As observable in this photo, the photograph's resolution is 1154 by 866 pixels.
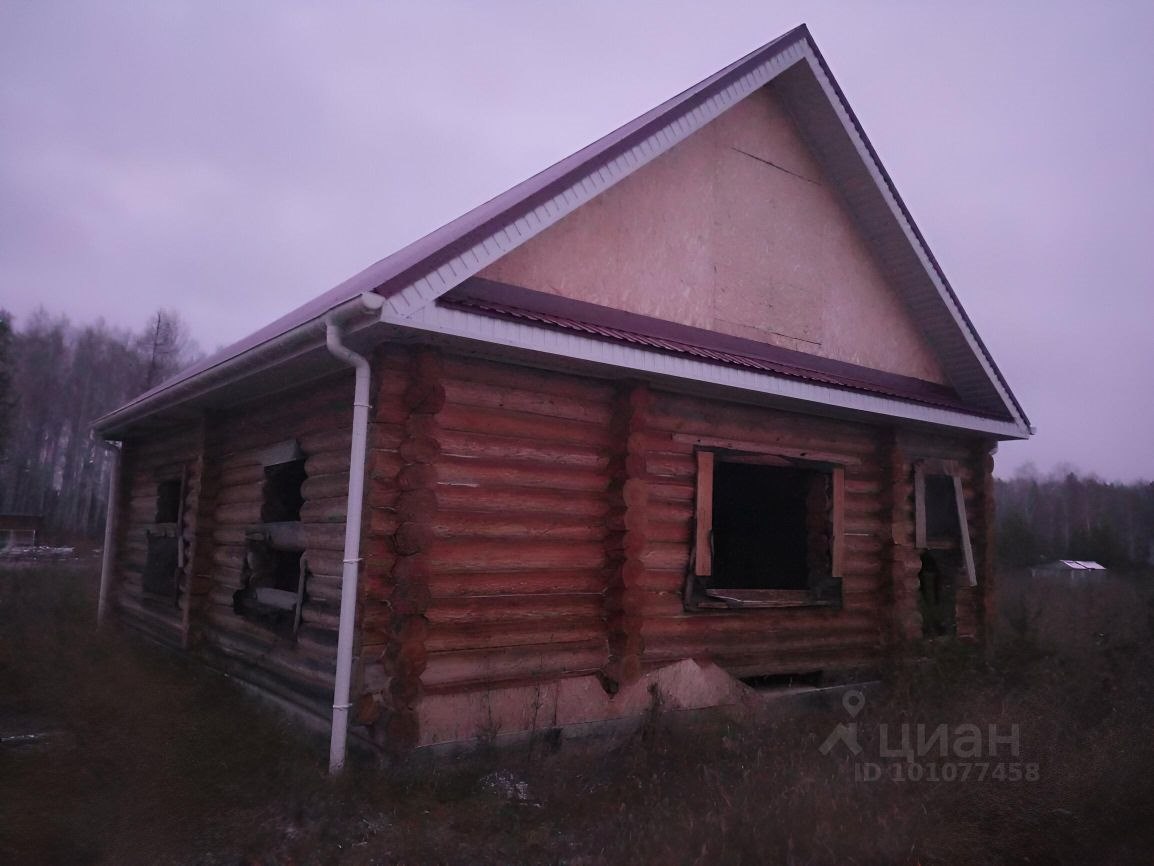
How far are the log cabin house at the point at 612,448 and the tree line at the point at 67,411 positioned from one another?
46.8 m

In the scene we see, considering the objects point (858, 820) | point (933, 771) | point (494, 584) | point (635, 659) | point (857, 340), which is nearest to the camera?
point (858, 820)

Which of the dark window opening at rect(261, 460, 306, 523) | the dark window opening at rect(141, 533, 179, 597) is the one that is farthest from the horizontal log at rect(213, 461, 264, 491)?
the dark window opening at rect(141, 533, 179, 597)

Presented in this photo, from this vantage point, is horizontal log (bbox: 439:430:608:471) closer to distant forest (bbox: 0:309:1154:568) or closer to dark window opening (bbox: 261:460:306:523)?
dark window opening (bbox: 261:460:306:523)

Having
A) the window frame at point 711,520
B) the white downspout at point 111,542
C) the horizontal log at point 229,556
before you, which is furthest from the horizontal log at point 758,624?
the white downspout at point 111,542

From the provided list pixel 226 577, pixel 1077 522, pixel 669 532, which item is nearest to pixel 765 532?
pixel 669 532

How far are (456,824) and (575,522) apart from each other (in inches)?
105

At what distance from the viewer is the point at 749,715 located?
783cm

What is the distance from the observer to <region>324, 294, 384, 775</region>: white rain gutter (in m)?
5.86

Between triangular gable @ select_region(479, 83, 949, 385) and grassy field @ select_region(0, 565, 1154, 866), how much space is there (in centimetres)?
384

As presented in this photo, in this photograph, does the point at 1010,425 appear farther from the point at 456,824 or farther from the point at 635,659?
the point at 456,824

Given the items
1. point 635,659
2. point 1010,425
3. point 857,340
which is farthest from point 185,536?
point 1010,425

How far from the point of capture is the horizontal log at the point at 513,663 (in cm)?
642

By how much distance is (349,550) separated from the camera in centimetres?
605

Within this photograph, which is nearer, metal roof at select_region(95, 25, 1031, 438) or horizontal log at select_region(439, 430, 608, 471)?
metal roof at select_region(95, 25, 1031, 438)
